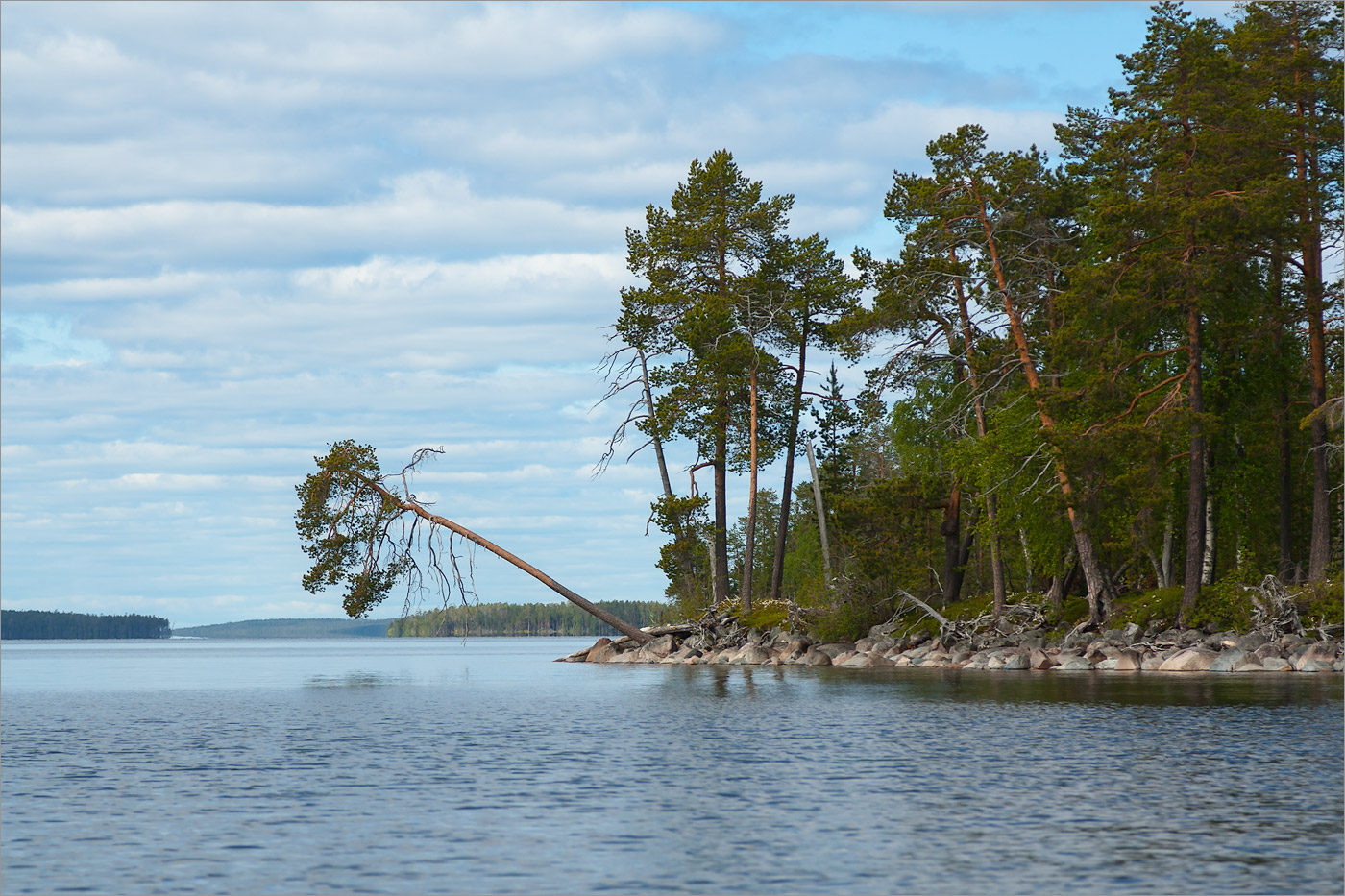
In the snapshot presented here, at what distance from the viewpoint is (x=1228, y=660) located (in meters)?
43.4

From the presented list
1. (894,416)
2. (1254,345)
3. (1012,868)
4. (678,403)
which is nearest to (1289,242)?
(1254,345)

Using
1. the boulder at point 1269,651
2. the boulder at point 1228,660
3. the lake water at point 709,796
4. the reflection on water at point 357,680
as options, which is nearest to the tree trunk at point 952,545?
the boulder at point 1228,660

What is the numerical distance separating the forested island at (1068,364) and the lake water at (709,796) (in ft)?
34.7

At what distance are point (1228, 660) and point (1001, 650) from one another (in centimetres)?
856

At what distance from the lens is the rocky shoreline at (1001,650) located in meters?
42.9

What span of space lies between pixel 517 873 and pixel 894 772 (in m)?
9.07

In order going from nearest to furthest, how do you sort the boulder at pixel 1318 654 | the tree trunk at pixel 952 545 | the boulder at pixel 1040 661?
1. the boulder at pixel 1318 654
2. the boulder at pixel 1040 661
3. the tree trunk at pixel 952 545

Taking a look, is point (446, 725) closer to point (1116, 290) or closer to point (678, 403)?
point (1116, 290)

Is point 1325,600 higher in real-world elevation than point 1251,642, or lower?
higher

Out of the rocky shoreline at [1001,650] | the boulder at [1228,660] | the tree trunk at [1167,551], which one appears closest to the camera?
the rocky shoreline at [1001,650]

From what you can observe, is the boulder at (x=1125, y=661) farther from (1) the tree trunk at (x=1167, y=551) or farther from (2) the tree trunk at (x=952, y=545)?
(2) the tree trunk at (x=952, y=545)

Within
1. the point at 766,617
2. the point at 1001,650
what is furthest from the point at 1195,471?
the point at 766,617

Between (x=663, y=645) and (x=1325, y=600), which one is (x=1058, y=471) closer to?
(x=1325, y=600)

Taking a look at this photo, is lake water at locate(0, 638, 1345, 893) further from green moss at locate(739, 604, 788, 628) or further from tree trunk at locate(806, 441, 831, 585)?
green moss at locate(739, 604, 788, 628)
